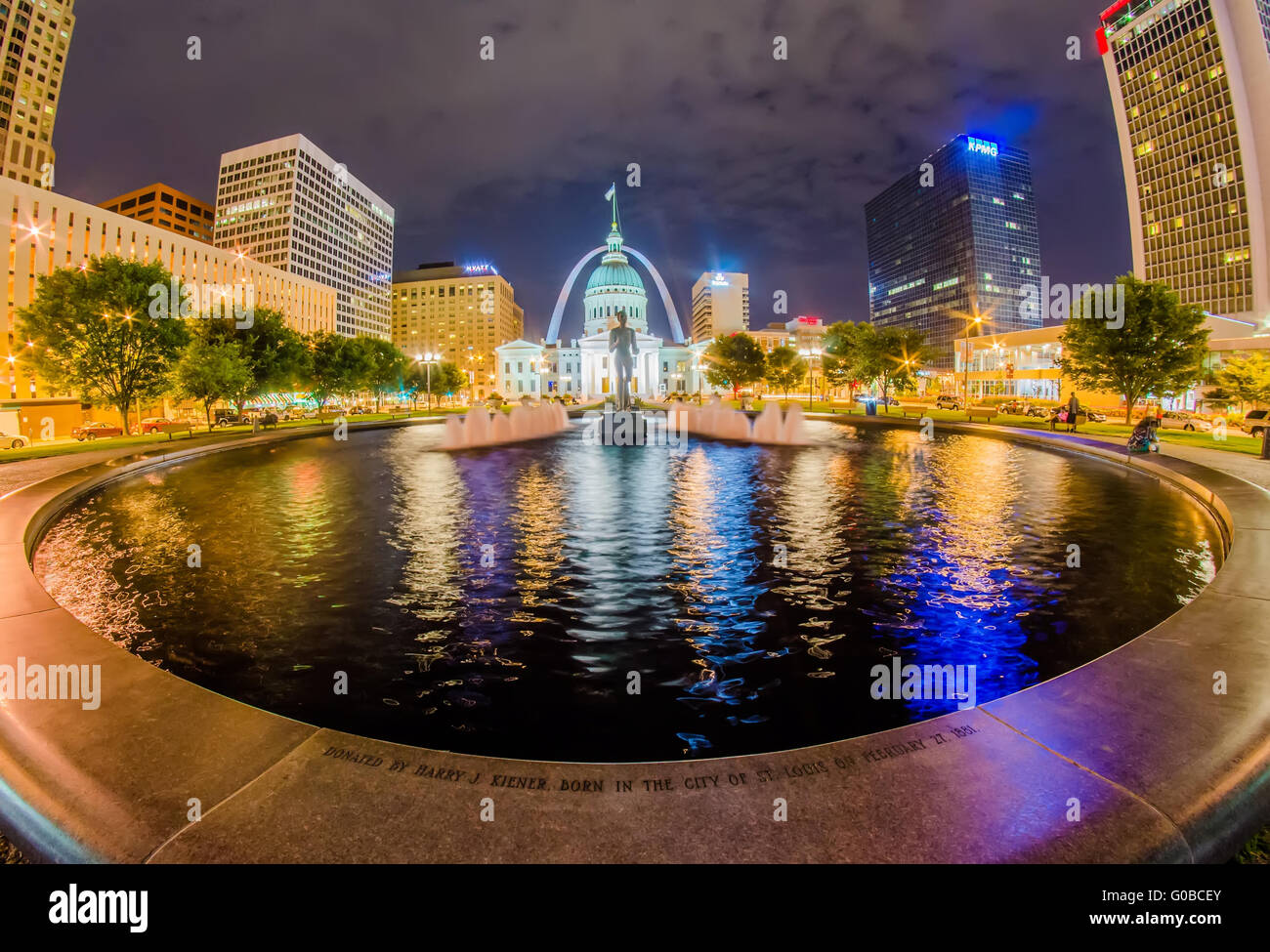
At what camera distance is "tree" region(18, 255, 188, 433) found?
125 ft

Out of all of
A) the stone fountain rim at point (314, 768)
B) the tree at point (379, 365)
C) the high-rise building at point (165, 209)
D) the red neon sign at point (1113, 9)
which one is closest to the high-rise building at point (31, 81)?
the high-rise building at point (165, 209)

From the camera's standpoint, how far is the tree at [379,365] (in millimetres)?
74500

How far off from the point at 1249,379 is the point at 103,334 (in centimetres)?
7721

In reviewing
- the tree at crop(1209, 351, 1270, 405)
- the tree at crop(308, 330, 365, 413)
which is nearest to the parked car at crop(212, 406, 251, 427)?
the tree at crop(308, 330, 365, 413)

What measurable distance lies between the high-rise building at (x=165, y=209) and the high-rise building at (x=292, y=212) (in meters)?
6.05

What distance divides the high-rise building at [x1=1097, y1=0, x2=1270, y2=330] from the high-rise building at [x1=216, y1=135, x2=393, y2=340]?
7133 inches

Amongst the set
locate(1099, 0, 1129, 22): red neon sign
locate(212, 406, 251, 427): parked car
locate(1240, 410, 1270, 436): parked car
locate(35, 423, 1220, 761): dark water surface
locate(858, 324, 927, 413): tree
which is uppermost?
locate(1099, 0, 1129, 22): red neon sign

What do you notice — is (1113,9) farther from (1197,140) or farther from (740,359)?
(740,359)

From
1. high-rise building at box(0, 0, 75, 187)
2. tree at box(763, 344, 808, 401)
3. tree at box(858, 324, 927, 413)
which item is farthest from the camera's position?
high-rise building at box(0, 0, 75, 187)

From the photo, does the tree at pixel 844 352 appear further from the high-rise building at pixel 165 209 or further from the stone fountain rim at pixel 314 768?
the high-rise building at pixel 165 209

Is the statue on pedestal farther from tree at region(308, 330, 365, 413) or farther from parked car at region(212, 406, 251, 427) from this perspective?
tree at region(308, 330, 365, 413)

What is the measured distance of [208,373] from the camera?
139ft

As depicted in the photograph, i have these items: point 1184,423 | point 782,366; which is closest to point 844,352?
point 782,366
